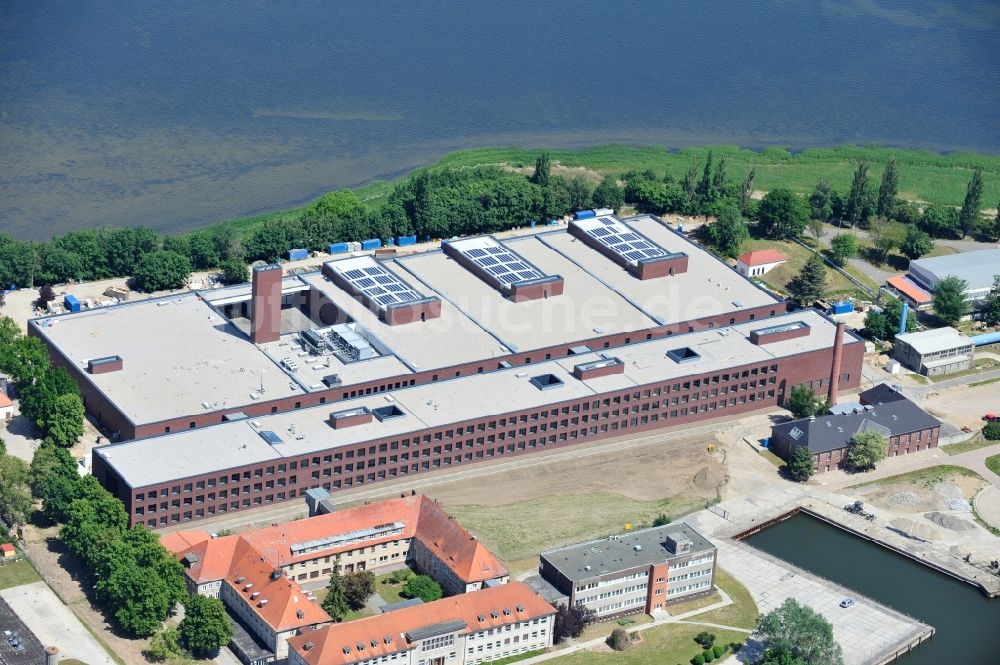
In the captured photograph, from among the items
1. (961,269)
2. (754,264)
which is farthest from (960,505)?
(754,264)

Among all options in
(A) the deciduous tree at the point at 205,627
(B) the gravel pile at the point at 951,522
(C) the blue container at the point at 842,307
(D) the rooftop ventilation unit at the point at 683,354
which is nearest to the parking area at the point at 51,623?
(A) the deciduous tree at the point at 205,627

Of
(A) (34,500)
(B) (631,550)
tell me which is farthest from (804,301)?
(A) (34,500)

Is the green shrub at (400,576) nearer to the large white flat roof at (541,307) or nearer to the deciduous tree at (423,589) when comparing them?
the deciduous tree at (423,589)

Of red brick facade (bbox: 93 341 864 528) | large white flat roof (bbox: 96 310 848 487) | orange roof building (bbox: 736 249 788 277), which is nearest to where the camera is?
red brick facade (bbox: 93 341 864 528)

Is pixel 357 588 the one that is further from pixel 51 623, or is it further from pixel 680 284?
pixel 680 284

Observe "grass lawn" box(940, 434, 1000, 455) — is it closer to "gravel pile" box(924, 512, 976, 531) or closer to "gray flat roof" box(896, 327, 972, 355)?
"gravel pile" box(924, 512, 976, 531)

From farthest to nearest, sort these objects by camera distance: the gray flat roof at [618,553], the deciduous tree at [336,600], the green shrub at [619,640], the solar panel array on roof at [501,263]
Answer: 1. the solar panel array on roof at [501,263]
2. the gray flat roof at [618,553]
3. the deciduous tree at [336,600]
4. the green shrub at [619,640]

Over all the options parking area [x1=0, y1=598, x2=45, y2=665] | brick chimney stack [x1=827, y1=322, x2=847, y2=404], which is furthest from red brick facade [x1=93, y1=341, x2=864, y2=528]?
parking area [x1=0, y1=598, x2=45, y2=665]
